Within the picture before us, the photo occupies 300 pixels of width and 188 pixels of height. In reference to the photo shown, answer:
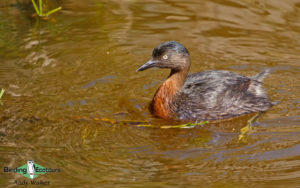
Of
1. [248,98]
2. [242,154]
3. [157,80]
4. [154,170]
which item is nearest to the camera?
[154,170]

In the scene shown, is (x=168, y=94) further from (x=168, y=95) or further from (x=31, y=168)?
(x=31, y=168)

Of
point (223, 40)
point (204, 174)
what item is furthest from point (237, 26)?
point (204, 174)

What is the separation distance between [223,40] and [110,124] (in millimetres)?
3308

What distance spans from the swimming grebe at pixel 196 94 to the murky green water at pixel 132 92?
0.21 m

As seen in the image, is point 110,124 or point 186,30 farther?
point 186,30

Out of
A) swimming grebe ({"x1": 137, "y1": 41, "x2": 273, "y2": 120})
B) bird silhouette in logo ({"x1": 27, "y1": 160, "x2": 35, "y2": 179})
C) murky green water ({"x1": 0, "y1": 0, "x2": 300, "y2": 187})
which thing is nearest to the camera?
bird silhouette in logo ({"x1": 27, "y1": 160, "x2": 35, "y2": 179})

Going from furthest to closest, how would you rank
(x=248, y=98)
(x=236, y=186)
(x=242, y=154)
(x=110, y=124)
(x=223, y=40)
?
(x=223, y=40) < (x=248, y=98) < (x=110, y=124) < (x=242, y=154) < (x=236, y=186)

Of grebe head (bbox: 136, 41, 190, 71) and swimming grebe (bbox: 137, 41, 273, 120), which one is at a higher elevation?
grebe head (bbox: 136, 41, 190, 71)

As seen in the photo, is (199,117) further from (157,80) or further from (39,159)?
(39,159)

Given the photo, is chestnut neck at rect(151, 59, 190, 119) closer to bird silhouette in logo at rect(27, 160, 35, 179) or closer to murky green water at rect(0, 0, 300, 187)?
murky green water at rect(0, 0, 300, 187)

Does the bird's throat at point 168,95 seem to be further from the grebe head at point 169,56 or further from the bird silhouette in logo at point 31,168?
the bird silhouette in logo at point 31,168

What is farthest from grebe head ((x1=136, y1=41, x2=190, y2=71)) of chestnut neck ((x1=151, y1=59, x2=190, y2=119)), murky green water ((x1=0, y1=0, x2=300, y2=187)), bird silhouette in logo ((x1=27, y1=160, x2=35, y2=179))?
bird silhouette in logo ((x1=27, y1=160, x2=35, y2=179))

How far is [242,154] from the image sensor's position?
598 centimetres

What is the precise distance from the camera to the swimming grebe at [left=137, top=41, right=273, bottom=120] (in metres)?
7.14
